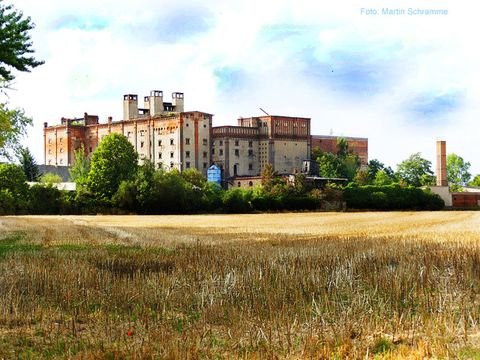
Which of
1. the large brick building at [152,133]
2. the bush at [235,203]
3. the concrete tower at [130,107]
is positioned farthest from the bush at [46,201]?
the concrete tower at [130,107]

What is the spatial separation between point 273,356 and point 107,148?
93.7m

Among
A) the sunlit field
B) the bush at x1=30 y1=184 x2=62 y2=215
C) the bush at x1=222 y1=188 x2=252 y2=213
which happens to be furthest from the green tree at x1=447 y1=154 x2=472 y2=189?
the sunlit field

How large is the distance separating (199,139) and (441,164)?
42876 mm

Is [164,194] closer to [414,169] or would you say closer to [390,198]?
[390,198]

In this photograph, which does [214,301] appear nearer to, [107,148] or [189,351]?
[189,351]

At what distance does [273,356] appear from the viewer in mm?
8820

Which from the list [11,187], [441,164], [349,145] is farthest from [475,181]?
[11,187]

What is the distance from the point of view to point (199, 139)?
12238 centimetres

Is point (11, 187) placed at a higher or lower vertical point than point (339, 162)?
lower

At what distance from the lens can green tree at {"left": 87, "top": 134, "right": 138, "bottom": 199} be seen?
9419cm

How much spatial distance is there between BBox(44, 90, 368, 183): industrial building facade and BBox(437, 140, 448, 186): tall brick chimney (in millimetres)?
19255

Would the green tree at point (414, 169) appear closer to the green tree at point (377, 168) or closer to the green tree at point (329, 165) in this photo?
the green tree at point (377, 168)

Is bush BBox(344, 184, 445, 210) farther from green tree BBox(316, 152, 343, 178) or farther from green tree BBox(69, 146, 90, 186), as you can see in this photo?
green tree BBox(69, 146, 90, 186)

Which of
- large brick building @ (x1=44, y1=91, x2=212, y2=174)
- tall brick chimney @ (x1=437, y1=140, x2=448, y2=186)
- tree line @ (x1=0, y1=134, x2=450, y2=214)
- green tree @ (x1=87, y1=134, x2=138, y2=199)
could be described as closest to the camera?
tree line @ (x1=0, y1=134, x2=450, y2=214)
